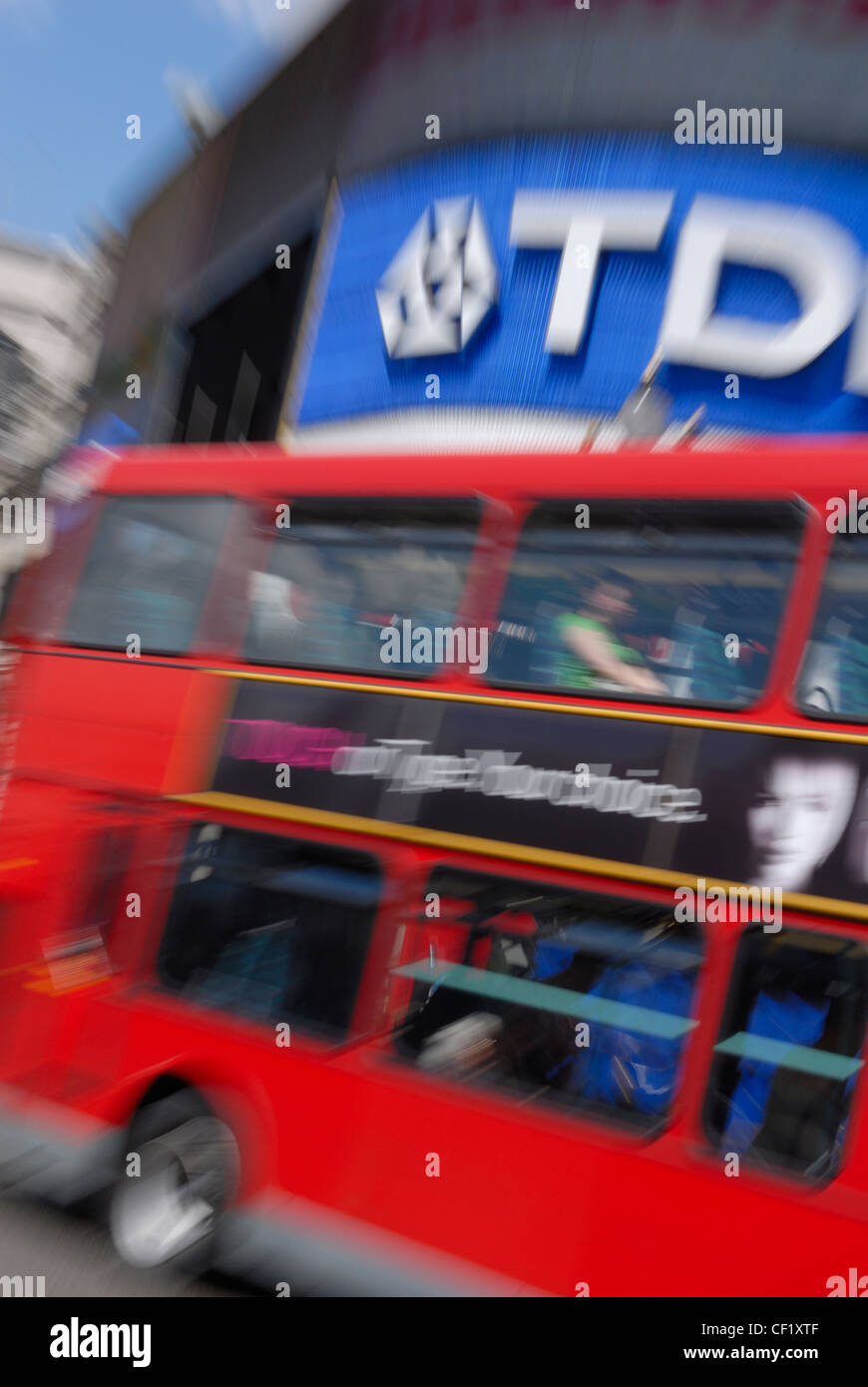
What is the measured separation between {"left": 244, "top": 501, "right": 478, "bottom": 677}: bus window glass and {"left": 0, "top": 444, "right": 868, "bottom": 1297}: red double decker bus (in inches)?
0.7

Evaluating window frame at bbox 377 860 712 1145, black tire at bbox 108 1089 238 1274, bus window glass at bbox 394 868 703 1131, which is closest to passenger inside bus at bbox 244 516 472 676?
window frame at bbox 377 860 712 1145

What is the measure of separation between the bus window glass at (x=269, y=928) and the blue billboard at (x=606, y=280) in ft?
26.2

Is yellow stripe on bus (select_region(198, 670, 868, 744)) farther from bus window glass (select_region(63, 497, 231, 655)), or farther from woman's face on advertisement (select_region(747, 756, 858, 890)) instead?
bus window glass (select_region(63, 497, 231, 655))

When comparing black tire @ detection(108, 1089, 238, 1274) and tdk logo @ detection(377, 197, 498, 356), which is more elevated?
tdk logo @ detection(377, 197, 498, 356)

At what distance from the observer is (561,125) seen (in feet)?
41.0

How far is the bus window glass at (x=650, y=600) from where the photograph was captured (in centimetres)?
437

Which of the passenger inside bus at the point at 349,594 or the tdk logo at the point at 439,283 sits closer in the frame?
the passenger inside bus at the point at 349,594

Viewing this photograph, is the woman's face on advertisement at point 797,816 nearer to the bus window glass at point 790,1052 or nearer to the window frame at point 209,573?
the bus window glass at point 790,1052

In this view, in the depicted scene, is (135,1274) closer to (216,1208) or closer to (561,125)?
(216,1208)

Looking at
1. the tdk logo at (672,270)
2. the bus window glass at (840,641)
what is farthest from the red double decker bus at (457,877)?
the tdk logo at (672,270)
